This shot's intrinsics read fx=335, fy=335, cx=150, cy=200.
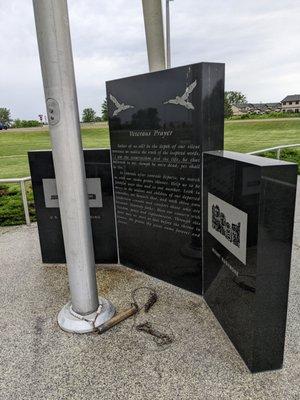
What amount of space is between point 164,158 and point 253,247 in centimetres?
158

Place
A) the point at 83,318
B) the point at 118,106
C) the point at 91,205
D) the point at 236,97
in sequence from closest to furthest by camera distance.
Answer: the point at 83,318 → the point at 118,106 → the point at 91,205 → the point at 236,97

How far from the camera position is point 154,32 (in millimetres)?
5645

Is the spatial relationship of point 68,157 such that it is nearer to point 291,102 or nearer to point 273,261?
point 273,261

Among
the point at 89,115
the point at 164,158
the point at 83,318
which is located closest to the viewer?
the point at 83,318

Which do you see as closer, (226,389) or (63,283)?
(226,389)

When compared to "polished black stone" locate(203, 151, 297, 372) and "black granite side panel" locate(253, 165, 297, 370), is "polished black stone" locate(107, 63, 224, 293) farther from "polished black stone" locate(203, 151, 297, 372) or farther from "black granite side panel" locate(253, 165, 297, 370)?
"black granite side panel" locate(253, 165, 297, 370)

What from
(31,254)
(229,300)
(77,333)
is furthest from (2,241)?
(229,300)

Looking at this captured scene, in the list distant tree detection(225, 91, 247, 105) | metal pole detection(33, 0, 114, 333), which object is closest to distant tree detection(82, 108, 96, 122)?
distant tree detection(225, 91, 247, 105)

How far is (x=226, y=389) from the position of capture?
249 cm

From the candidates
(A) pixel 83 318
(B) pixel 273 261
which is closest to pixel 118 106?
(A) pixel 83 318

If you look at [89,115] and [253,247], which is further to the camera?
[89,115]

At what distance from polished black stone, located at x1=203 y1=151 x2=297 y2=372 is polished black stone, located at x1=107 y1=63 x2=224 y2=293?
43 cm

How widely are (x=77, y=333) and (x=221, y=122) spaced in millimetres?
2518

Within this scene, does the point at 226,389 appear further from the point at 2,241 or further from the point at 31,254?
the point at 2,241
